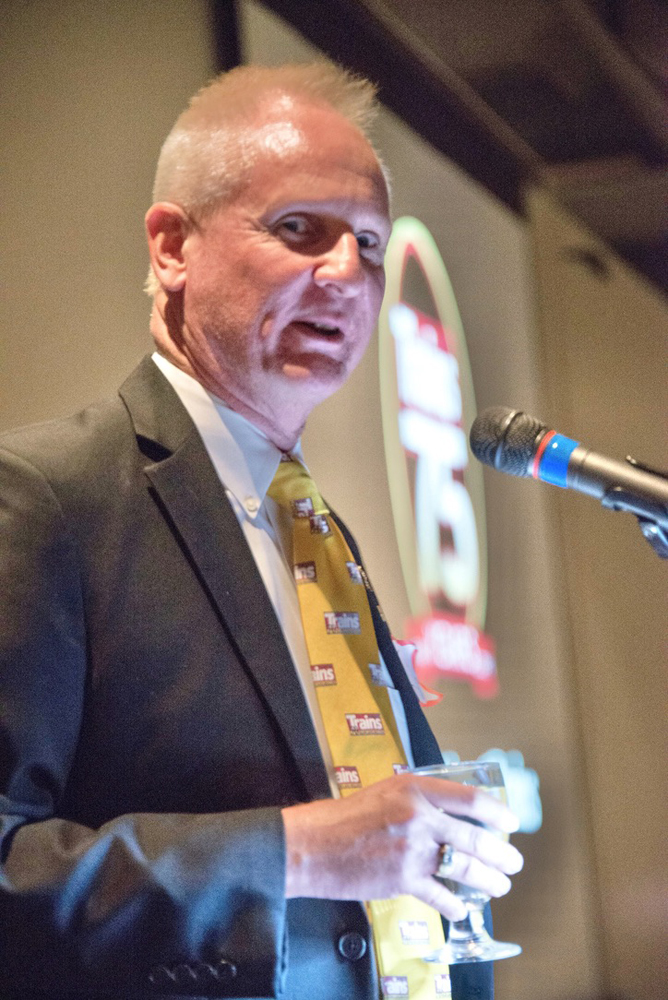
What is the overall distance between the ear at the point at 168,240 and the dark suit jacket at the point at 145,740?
10.2 inches

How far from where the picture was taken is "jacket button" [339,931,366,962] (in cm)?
118

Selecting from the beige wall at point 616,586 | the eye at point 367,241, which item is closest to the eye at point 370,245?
the eye at point 367,241

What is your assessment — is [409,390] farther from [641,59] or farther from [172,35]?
[641,59]

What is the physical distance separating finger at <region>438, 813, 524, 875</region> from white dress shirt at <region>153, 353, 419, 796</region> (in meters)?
0.31

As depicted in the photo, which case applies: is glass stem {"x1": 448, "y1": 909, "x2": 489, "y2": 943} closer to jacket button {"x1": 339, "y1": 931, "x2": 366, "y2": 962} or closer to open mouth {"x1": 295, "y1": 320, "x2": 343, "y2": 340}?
jacket button {"x1": 339, "y1": 931, "x2": 366, "y2": 962}

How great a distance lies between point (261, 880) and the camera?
1023mm

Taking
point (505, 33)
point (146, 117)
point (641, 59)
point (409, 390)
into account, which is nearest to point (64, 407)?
point (146, 117)

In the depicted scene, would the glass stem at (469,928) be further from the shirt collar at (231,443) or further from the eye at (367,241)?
the eye at (367,241)

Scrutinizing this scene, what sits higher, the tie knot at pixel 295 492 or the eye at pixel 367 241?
the eye at pixel 367 241

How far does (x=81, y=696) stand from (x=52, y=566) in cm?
14

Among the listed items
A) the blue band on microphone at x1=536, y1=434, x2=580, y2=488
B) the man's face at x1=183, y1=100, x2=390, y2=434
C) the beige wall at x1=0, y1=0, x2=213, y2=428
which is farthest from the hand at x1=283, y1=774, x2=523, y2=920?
the beige wall at x1=0, y1=0, x2=213, y2=428

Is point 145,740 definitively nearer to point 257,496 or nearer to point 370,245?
point 257,496

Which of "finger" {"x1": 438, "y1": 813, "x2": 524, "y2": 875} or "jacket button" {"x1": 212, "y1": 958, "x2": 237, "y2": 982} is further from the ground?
"finger" {"x1": 438, "y1": 813, "x2": 524, "y2": 875}

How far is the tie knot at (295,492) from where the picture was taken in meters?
1.51
